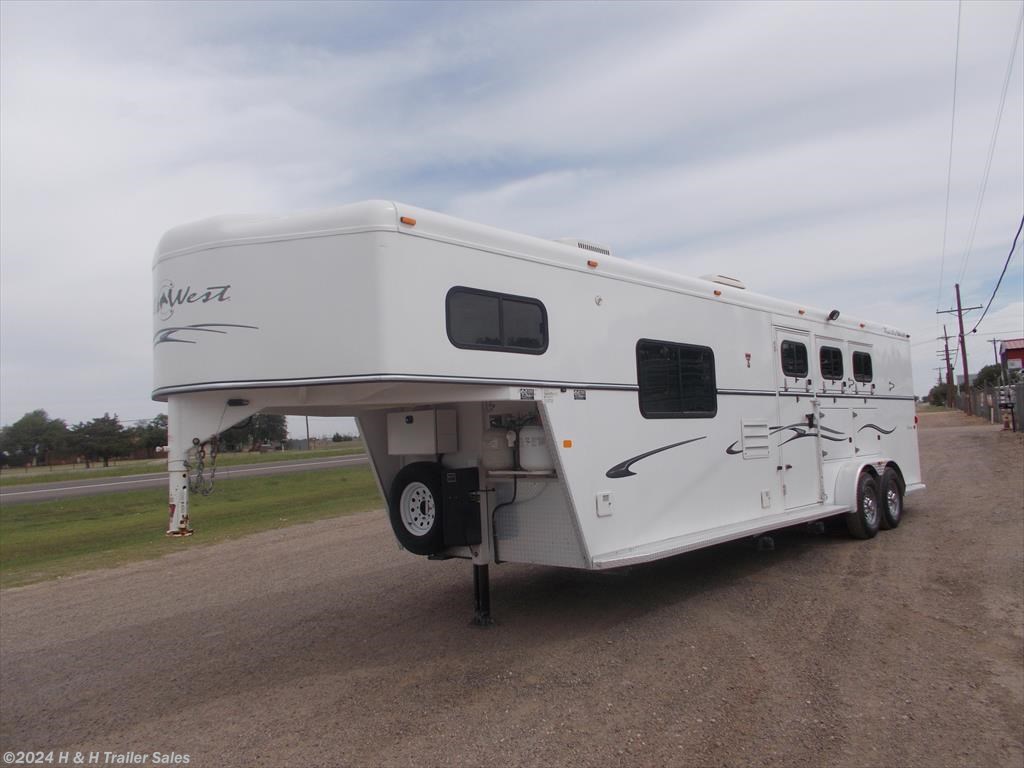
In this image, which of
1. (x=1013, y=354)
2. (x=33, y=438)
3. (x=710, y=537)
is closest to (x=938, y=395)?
(x=1013, y=354)

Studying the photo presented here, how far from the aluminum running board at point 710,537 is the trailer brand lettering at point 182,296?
339 centimetres

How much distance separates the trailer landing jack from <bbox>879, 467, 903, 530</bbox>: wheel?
6.17m

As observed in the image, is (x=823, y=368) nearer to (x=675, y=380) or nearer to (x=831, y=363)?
(x=831, y=363)

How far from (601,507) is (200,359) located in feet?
10.4

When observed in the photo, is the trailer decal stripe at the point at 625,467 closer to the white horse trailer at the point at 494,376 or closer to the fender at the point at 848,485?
the white horse trailer at the point at 494,376

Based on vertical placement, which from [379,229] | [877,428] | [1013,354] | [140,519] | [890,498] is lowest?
[140,519]

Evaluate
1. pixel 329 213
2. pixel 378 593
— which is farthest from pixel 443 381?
pixel 378 593

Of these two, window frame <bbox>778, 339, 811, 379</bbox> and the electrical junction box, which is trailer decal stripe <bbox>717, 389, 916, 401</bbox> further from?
the electrical junction box

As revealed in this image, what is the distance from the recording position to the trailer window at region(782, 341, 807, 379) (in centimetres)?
878

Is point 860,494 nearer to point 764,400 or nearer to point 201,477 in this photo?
point 764,400

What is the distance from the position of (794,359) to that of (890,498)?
3.03 metres

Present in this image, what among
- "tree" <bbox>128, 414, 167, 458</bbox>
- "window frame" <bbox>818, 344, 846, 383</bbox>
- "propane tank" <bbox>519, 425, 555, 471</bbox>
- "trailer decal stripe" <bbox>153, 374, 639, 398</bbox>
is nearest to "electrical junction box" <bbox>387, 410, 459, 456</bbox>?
"propane tank" <bbox>519, 425, 555, 471</bbox>

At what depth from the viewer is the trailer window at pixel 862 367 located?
10406mm

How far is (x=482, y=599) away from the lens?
6.75 metres
